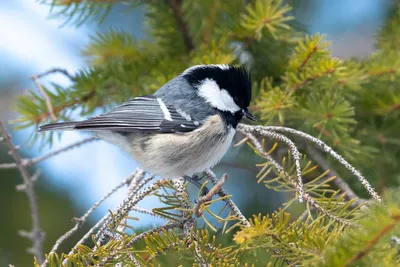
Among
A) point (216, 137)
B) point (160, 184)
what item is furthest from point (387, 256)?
point (216, 137)

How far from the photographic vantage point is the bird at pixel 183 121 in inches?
50.4

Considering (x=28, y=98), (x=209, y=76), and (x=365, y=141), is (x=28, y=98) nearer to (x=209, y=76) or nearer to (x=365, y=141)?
(x=209, y=76)

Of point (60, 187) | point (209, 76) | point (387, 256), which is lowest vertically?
point (387, 256)

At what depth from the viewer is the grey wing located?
129cm

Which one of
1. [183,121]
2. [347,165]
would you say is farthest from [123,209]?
[183,121]

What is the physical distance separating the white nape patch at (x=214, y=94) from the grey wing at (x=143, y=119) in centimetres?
9

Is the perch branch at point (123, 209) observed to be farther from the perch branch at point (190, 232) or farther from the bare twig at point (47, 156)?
the bare twig at point (47, 156)

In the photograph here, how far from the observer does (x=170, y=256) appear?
1130 millimetres

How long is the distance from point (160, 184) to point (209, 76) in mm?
506

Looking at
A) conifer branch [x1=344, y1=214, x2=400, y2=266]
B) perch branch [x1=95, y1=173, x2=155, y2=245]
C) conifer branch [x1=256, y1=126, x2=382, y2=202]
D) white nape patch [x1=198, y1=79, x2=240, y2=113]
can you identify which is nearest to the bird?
white nape patch [x1=198, y1=79, x2=240, y2=113]

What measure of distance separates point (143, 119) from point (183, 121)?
0.38ft

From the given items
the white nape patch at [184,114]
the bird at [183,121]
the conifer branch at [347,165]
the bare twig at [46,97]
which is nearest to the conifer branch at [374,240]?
the conifer branch at [347,165]

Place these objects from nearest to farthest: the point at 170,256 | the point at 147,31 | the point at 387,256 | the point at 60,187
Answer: the point at 387,256, the point at 170,256, the point at 147,31, the point at 60,187

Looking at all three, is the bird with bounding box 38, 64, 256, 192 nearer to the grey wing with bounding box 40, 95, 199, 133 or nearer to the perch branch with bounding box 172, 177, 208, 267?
the grey wing with bounding box 40, 95, 199, 133
